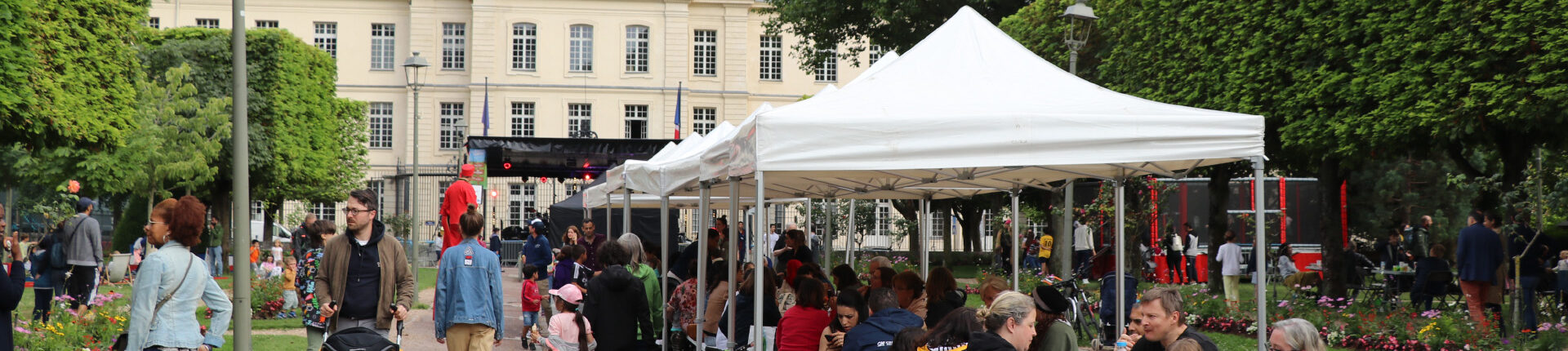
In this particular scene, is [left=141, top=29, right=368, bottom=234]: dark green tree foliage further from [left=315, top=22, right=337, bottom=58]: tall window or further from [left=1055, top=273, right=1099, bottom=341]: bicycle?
[left=1055, top=273, right=1099, bottom=341]: bicycle

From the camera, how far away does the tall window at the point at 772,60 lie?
177 ft

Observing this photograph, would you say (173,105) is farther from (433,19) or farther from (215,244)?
(433,19)

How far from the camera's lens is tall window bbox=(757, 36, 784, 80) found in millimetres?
54062

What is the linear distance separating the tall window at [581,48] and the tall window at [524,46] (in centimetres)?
141

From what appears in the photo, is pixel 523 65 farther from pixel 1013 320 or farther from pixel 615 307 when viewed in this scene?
pixel 1013 320

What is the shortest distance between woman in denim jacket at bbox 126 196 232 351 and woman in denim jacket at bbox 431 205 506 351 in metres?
1.66

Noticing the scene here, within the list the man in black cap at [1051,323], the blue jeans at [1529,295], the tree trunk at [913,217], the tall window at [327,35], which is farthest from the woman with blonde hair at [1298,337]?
the tall window at [327,35]

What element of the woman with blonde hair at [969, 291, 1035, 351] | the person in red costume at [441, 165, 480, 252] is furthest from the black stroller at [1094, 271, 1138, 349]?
the woman with blonde hair at [969, 291, 1035, 351]

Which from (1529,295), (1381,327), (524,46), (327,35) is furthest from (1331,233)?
(327,35)

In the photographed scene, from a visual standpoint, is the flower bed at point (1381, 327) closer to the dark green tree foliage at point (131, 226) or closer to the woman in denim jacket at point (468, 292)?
the woman in denim jacket at point (468, 292)

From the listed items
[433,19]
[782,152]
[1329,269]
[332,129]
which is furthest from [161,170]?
[433,19]

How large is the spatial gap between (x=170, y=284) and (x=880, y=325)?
10.4 feet

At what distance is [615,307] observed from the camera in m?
7.90

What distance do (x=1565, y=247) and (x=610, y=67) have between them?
41.4 meters
